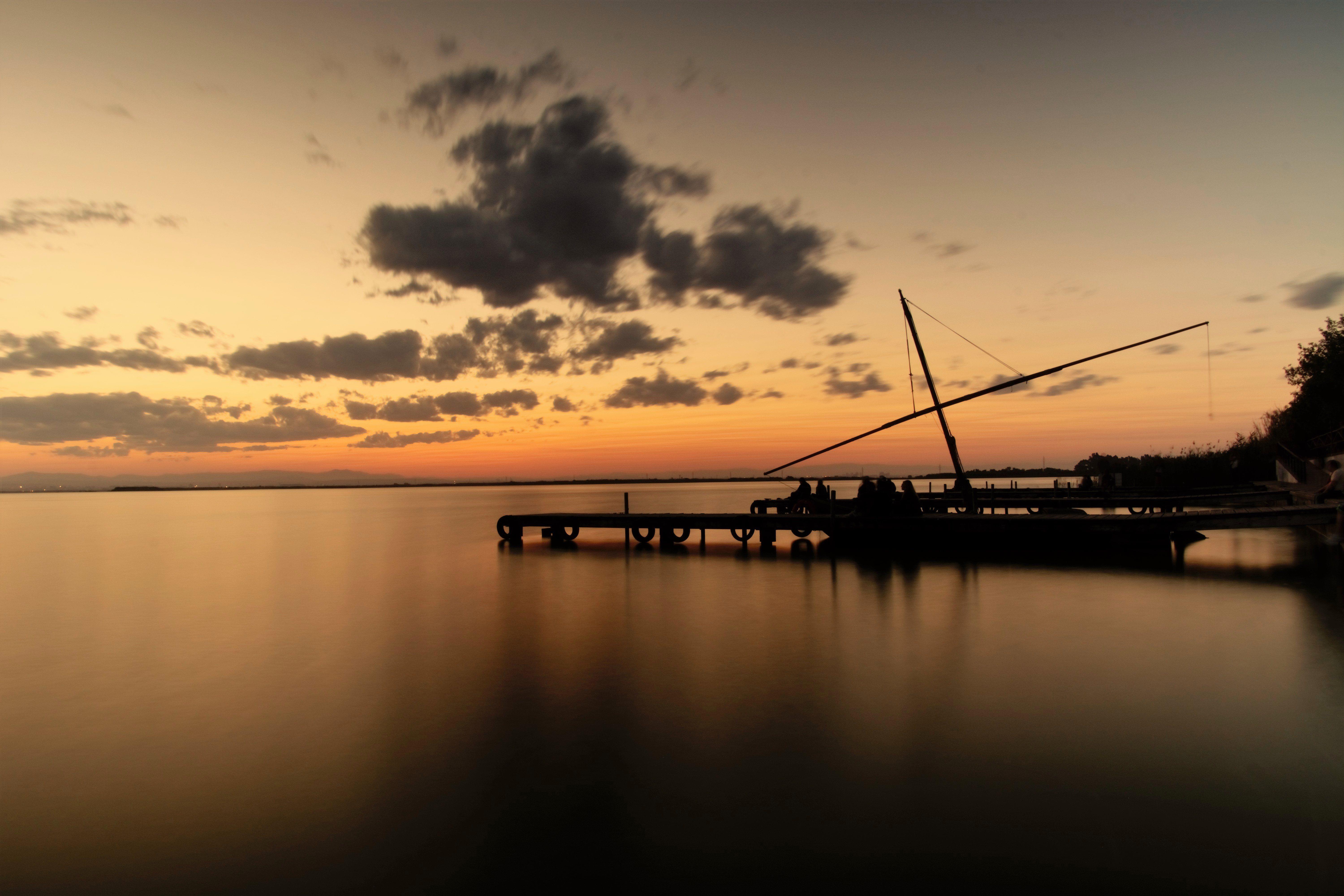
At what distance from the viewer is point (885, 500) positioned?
77.6 ft

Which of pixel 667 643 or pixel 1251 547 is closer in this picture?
pixel 667 643

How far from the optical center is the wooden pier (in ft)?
57.9

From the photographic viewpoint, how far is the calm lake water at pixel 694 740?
15.9 ft

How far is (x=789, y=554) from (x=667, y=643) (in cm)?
1311

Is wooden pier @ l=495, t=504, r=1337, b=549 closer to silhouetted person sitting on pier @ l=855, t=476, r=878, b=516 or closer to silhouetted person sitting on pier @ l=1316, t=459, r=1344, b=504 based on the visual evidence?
silhouetted person sitting on pier @ l=855, t=476, r=878, b=516

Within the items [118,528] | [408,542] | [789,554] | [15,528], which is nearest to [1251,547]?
[789,554]

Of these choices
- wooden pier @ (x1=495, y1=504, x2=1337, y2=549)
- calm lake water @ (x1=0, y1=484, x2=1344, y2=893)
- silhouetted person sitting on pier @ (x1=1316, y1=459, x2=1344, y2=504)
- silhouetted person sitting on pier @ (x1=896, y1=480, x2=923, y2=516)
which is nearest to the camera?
calm lake water @ (x1=0, y1=484, x2=1344, y2=893)

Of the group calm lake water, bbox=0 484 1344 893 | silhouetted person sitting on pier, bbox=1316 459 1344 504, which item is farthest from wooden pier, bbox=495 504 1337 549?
calm lake water, bbox=0 484 1344 893

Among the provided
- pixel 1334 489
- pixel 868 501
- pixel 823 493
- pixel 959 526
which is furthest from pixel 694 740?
pixel 823 493

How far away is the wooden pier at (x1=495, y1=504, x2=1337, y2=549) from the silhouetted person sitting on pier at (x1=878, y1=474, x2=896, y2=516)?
1.04ft

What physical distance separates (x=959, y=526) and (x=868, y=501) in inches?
116

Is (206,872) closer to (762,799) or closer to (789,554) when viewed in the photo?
(762,799)

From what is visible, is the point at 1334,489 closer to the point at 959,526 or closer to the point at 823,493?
the point at 959,526

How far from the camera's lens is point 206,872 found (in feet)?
16.0
